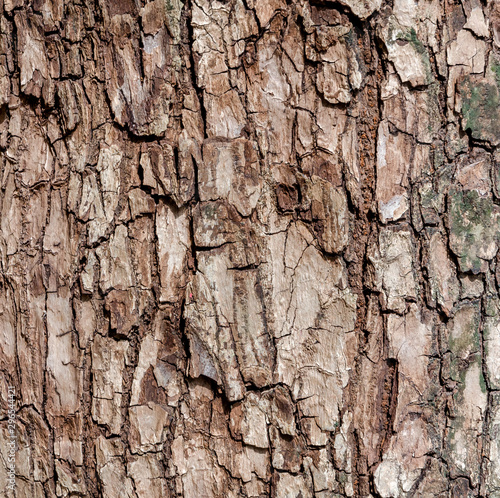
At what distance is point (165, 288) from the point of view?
118 cm

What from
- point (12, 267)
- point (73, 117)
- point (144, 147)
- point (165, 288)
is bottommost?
point (165, 288)

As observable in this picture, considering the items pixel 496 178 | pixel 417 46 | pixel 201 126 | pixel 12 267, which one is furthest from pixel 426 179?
pixel 12 267

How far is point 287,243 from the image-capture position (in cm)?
116

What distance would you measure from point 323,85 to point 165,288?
1.96 feet

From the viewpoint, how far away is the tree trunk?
45.2 inches

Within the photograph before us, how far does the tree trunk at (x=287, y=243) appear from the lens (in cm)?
115

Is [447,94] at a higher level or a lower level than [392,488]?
higher

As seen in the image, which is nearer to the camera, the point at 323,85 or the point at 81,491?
the point at 323,85

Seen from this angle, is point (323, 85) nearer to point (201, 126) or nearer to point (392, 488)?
point (201, 126)

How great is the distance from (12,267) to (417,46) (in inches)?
45.6

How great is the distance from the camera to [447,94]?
117 centimetres

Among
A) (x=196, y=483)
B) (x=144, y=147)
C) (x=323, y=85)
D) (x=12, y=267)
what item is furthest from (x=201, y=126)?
(x=196, y=483)

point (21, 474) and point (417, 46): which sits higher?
point (417, 46)

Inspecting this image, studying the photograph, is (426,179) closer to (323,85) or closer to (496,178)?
(496,178)
